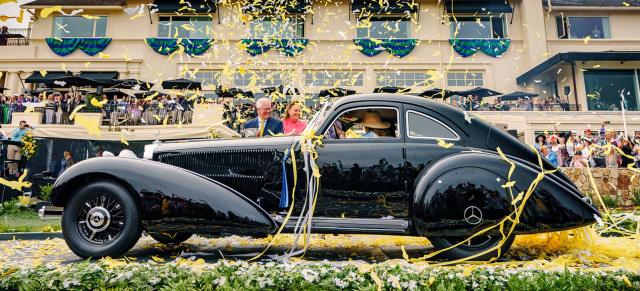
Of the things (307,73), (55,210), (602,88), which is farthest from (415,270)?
(602,88)

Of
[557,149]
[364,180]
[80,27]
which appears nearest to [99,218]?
[364,180]

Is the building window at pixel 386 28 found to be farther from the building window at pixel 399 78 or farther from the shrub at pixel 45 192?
the shrub at pixel 45 192

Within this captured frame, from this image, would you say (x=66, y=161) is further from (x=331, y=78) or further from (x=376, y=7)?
(x=376, y=7)

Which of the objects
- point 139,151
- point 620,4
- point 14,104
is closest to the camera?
point 139,151

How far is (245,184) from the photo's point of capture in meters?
4.03

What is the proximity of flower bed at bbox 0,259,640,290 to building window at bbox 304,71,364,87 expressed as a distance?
1916 cm

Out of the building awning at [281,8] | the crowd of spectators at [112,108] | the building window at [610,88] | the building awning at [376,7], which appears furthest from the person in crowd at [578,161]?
the building awning at [281,8]

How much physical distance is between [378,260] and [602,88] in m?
25.7

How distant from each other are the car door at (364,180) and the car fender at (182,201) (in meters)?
0.70

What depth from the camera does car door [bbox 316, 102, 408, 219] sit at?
3775mm

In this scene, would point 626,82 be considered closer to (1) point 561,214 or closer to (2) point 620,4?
(2) point 620,4

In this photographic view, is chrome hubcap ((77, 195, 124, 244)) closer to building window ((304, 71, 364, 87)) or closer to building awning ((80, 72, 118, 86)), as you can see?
building window ((304, 71, 364, 87))

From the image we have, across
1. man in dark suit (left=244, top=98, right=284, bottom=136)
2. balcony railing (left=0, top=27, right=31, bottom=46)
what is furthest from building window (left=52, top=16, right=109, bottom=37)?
man in dark suit (left=244, top=98, right=284, bottom=136)

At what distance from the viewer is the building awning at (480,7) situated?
23.5 metres
